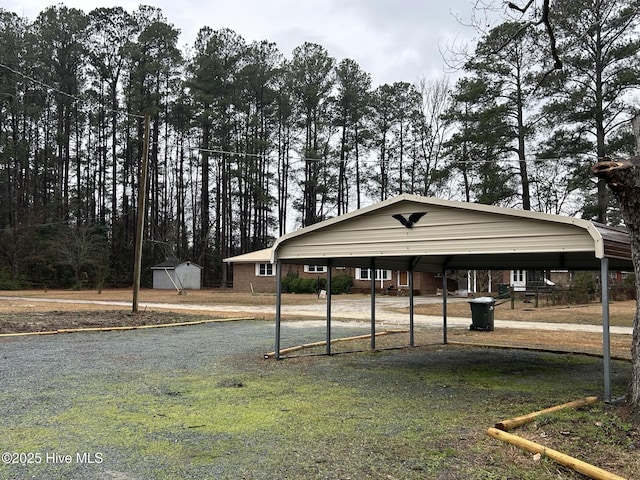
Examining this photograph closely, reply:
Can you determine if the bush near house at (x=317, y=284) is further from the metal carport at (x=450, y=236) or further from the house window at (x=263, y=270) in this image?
the metal carport at (x=450, y=236)

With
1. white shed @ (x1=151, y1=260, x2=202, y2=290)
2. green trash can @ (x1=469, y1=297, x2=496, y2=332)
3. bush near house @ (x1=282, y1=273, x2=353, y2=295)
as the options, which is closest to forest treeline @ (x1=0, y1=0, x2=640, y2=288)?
white shed @ (x1=151, y1=260, x2=202, y2=290)

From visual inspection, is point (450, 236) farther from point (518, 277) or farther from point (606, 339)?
point (518, 277)

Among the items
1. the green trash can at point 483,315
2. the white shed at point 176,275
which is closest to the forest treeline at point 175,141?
the white shed at point 176,275

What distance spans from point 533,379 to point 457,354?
7.82ft

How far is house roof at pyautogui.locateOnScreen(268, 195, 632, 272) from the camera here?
225 inches

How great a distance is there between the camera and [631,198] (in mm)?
4844

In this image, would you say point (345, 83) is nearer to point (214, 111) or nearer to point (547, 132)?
point (214, 111)

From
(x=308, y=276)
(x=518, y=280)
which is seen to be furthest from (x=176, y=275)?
(x=518, y=280)

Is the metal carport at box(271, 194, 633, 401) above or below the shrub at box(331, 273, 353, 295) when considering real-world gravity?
above

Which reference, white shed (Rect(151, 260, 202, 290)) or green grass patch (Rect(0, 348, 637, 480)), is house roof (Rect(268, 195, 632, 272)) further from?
white shed (Rect(151, 260, 202, 290))

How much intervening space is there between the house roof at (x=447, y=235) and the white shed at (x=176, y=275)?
3069 centimetres

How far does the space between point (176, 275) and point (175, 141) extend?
13.3 m

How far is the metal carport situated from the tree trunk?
401 millimetres

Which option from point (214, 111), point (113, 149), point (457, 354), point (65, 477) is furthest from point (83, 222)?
point (65, 477)
